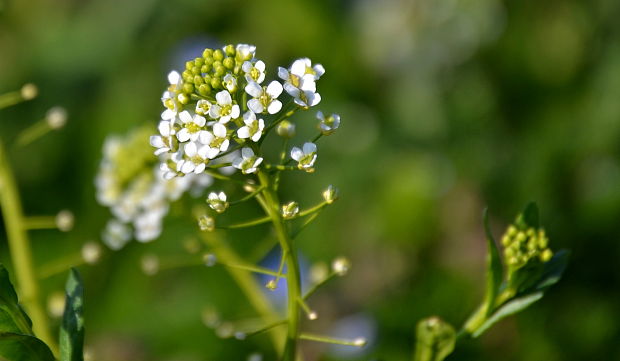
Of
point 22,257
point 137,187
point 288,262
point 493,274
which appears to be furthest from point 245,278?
point 493,274

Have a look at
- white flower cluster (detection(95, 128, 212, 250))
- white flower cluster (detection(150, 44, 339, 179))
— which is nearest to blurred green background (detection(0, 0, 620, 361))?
white flower cluster (detection(95, 128, 212, 250))

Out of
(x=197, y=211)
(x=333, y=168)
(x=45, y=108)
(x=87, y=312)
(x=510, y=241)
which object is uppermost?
(x=510, y=241)

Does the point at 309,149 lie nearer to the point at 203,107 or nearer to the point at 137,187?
the point at 203,107

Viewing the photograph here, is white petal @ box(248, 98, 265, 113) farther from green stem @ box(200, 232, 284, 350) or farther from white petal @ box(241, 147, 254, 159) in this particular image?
green stem @ box(200, 232, 284, 350)

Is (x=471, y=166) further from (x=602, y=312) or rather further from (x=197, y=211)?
(x=197, y=211)

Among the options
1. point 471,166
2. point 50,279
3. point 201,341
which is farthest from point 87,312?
point 471,166

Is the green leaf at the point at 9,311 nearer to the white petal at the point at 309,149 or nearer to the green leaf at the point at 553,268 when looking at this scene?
the white petal at the point at 309,149

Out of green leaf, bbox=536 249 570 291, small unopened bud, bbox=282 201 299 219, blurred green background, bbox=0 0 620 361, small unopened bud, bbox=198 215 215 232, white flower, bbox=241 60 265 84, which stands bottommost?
blurred green background, bbox=0 0 620 361
